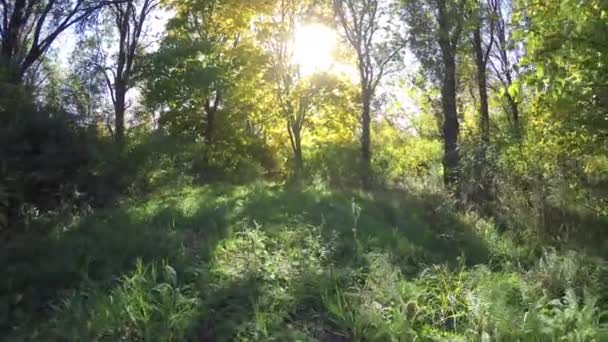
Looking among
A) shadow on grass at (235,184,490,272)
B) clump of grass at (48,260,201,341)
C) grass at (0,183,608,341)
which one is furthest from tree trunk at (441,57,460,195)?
clump of grass at (48,260,201,341)

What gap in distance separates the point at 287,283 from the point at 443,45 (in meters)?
9.68

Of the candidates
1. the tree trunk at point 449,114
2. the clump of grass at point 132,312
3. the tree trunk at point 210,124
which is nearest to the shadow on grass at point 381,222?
the clump of grass at point 132,312

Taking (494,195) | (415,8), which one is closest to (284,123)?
(415,8)

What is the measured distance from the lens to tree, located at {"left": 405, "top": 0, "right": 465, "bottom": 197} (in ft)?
39.2

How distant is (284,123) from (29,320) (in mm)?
15516

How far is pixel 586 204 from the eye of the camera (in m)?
7.72

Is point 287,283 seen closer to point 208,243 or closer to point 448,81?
point 208,243

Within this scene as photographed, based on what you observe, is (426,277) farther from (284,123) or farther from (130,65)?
(130,65)

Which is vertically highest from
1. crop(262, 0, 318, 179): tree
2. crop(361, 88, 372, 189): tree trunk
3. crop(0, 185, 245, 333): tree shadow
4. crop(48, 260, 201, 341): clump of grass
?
crop(262, 0, 318, 179): tree

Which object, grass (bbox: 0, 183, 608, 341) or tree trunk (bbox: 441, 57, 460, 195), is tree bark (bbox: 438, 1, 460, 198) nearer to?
tree trunk (bbox: 441, 57, 460, 195)

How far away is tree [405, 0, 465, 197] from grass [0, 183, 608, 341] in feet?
16.9

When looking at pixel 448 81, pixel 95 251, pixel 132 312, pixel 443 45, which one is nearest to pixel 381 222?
pixel 95 251

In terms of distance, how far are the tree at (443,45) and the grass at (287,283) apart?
515 centimetres

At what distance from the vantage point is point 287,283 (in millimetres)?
5004
